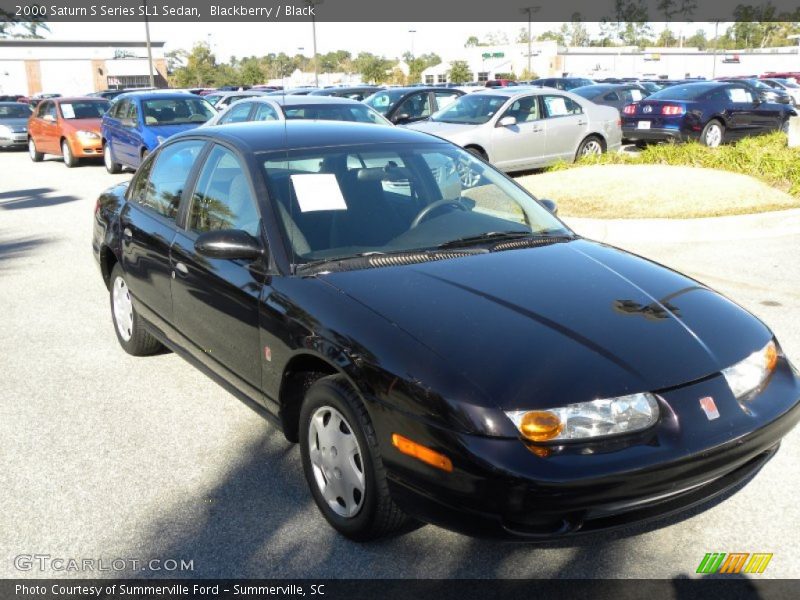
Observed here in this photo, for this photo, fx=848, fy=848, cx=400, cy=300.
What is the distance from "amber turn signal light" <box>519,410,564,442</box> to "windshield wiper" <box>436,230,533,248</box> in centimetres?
142

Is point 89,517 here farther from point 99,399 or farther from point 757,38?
point 757,38

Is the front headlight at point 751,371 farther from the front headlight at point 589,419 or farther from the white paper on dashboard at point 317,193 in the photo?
the white paper on dashboard at point 317,193

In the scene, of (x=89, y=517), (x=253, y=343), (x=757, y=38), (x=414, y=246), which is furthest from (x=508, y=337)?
(x=757, y=38)

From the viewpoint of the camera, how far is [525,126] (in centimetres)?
1434

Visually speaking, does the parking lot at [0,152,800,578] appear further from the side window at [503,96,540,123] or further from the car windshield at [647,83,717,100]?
the car windshield at [647,83,717,100]

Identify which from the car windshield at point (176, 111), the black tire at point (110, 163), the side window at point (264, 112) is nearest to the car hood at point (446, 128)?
the side window at point (264, 112)

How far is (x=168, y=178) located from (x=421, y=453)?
2.97 metres

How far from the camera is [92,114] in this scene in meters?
20.4

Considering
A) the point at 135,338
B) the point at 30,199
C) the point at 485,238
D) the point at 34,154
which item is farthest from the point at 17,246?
the point at 34,154

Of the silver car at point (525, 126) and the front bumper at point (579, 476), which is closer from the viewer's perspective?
the front bumper at point (579, 476)

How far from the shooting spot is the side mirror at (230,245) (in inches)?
152

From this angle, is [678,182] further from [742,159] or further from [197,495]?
[197,495]

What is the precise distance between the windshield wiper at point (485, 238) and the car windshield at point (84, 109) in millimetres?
18018

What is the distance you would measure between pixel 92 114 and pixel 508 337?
19.4 m
